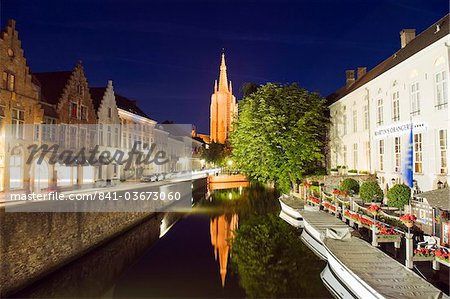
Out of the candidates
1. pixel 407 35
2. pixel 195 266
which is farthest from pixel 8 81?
pixel 407 35

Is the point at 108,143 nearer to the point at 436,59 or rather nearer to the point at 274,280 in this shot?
the point at 274,280

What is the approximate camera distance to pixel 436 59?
19.4 metres

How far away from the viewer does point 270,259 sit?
17781 mm

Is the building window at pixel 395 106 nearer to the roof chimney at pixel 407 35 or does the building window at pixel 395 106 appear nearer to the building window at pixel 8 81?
the roof chimney at pixel 407 35

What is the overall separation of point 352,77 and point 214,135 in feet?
327

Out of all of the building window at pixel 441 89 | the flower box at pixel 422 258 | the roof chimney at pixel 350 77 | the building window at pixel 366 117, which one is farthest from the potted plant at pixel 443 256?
the roof chimney at pixel 350 77

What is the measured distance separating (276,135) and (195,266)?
14167 mm

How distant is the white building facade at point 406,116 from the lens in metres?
19.0

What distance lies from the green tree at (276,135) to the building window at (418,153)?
8.32 metres

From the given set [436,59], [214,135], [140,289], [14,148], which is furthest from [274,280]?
[214,135]

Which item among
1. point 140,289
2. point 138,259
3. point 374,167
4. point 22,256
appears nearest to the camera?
point 22,256

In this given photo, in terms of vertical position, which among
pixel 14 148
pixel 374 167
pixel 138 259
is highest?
pixel 14 148

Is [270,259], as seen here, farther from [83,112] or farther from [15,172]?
[83,112]

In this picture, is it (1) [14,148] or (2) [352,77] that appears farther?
A: (2) [352,77]
